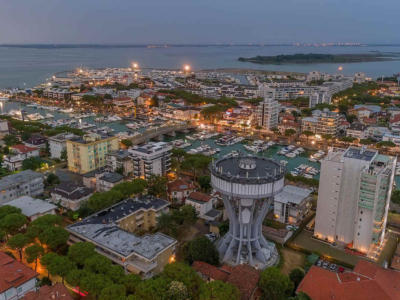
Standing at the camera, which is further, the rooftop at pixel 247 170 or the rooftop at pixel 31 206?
the rooftop at pixel 31 206

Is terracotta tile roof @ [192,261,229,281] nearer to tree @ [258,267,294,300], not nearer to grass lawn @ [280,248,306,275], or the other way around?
tree @ [258,267,294,300]

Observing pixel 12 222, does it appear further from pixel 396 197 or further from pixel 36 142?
pixel 396 197

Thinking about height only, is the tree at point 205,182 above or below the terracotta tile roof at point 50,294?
below

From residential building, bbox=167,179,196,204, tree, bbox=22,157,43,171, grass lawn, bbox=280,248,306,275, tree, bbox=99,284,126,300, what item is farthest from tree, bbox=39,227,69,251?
tree, bbox=22,157,43,171

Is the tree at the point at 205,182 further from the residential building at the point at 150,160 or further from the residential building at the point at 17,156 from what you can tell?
the residential building at the point at 17,156

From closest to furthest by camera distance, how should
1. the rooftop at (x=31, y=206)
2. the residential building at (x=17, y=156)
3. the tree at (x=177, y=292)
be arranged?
the tree at (x=177, y=292)
the rooftop at (x=31, y=206)
the residential building at (x=17, y=156)

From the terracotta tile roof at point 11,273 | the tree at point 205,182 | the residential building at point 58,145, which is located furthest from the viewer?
the residential building at point 58,145

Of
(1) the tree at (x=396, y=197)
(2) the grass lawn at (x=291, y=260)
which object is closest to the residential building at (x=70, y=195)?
(2) the grass lawn at (x=291, y=260)
